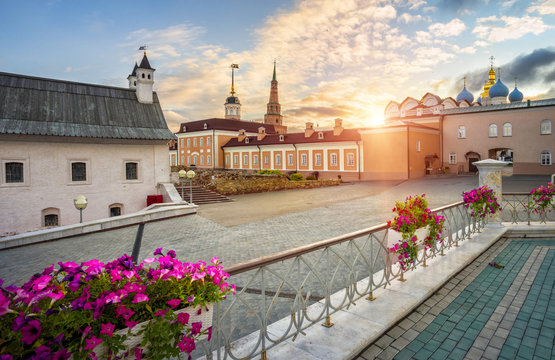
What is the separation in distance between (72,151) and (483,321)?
20084 millimetres

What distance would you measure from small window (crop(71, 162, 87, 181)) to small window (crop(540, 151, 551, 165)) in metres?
38.8

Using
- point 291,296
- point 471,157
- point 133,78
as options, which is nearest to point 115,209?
point 133,78

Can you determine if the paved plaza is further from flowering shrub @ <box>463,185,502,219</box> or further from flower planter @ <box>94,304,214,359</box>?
flower planter @ <box>94,304,214,359</box>

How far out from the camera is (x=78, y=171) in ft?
57.3

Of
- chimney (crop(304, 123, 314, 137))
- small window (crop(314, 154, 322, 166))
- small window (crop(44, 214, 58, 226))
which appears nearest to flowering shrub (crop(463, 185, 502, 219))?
small window (crop(44, 214, 58, 226))

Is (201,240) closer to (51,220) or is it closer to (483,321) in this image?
(483,321)

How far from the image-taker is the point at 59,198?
1688 cm

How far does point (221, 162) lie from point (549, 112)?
41.4 meters

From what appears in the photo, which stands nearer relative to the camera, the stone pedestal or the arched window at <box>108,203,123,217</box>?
the stone pedestal

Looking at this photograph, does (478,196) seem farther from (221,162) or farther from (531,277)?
(221,162)

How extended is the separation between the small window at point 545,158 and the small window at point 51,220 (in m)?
40.3

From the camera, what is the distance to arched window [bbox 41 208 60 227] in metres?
16.6

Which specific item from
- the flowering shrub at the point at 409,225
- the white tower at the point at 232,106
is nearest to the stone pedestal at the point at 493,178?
the flowering shrub at the point at 409,225

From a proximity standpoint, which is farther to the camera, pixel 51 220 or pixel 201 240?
pixel 51 220
